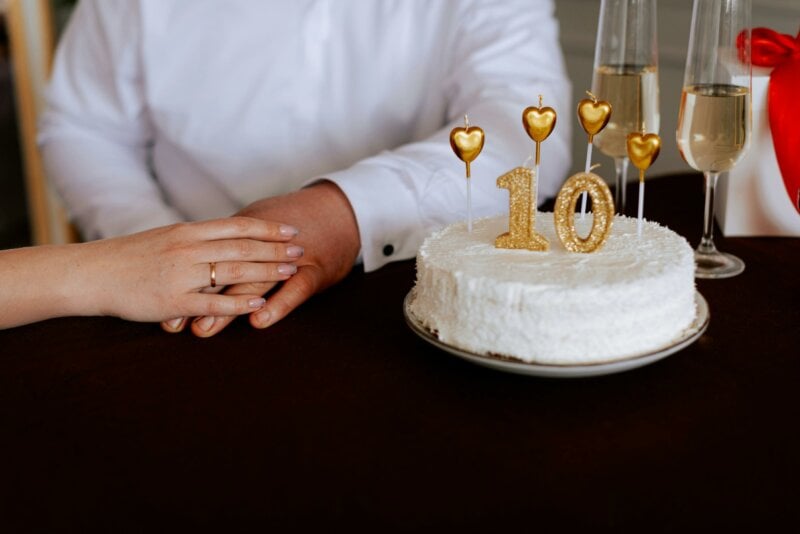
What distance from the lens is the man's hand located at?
958mm

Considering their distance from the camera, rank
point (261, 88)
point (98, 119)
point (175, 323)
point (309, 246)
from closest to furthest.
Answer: point (175, 323)
point (309, 246)
point (261, 88)
point (98, 119)

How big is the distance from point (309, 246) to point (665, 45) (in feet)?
4.51

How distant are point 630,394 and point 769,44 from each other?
630 mm

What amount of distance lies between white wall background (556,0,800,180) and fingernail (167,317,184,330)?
1.43 metres

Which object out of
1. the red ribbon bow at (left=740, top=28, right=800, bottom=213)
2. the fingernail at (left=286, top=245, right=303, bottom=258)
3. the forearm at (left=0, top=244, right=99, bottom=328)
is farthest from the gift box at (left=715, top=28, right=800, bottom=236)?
the forearm at (left=0, top=244, right=99, bottom=328)

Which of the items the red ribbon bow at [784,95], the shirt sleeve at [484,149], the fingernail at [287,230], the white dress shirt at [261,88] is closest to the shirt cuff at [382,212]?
the shirt sleeve at [484,149]

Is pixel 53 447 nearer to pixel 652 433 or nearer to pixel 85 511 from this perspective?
pixel 85 511

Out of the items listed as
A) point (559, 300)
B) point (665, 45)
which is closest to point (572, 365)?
point (559, 300)

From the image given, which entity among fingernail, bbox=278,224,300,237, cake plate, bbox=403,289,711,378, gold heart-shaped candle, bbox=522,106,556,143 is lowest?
cake plate, bbox=403,289,711,378

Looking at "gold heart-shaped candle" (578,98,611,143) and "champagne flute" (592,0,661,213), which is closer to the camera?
"gold heart-shaped candle" (578,98,611,143)

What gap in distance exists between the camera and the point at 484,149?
1.30 meters

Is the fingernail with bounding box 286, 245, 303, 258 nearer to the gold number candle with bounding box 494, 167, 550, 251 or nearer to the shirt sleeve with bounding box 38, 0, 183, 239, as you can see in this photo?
the gold number candle with bounding box 494, 167, 550, 251

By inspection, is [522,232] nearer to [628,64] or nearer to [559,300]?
[559,300]

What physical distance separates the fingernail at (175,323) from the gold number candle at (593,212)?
417 millimetres
